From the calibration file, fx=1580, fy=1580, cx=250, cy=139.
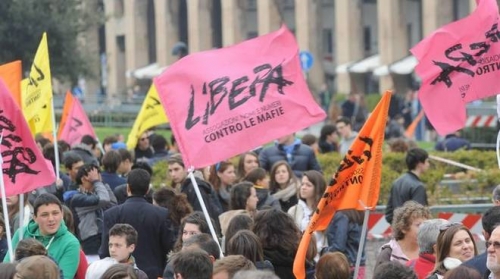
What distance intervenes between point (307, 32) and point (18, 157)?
160 ft

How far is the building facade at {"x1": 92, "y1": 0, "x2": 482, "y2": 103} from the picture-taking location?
5675 cm

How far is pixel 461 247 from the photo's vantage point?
10.1 metres

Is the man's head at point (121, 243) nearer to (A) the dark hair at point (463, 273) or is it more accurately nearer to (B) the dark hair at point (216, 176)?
(A) the dark hair at point (463, 273)

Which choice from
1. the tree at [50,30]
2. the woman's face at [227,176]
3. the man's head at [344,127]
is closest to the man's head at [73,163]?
the woman's face at [227,176]

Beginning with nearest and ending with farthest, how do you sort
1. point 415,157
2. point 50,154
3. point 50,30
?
point 415,157 → point 50,154 → point 50,30

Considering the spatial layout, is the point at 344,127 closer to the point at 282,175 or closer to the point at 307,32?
the point at 282,175

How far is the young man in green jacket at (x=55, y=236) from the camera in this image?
37.7ft

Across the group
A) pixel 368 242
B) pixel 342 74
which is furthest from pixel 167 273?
pixel 342 74

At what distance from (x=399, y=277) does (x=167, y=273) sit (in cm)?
209

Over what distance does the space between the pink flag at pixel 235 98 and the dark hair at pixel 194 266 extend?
11.0 ft

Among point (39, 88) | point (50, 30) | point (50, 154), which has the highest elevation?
point (50, 30)

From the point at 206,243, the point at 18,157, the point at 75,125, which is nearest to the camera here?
the point at 206,243

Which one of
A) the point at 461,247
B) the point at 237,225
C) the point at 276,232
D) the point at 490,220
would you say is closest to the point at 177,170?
the point at 237,225

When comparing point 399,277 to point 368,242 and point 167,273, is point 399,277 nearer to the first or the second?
point 167,273
